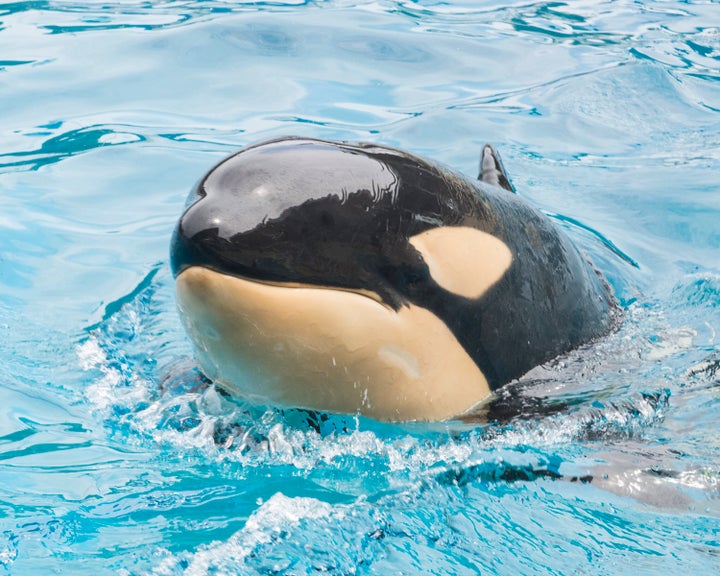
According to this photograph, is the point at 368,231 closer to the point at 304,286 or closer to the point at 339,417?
the point at 304,286

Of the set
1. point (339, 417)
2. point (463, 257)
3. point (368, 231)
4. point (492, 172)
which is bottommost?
point (339, 417)

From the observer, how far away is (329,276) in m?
4.09

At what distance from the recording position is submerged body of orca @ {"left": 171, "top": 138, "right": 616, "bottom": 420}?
395cm

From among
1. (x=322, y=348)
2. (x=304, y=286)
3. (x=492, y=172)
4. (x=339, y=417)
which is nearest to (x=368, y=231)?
(x=304, y=286)

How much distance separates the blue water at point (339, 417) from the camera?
4199mm

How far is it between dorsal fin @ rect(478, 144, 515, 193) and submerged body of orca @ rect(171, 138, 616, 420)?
1373mm

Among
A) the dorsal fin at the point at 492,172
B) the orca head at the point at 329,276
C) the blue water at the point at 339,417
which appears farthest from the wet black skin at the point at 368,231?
the dorsal fin at the point at 492,172

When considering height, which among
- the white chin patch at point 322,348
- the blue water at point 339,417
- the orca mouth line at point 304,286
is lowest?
the blue water at point 339,417

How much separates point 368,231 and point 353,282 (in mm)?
211

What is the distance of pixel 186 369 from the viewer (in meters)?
5.39

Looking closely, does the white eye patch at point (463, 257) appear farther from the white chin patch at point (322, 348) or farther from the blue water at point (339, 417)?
the blue water at point (339, 417)

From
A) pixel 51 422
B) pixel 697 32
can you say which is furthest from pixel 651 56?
pixel 51 422

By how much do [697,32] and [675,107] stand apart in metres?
2.91

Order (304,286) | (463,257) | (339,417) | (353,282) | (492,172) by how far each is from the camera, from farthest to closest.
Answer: (492,172), (463,257), (339,417), (353,282), (304,286)
